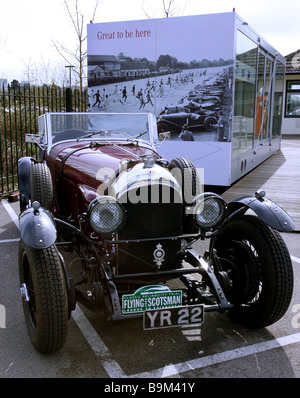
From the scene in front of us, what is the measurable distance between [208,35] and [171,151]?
2161 mm

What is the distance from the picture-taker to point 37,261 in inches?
100

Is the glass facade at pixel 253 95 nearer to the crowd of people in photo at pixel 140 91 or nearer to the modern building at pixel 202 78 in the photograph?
Result: the modern building at pixel 202 78

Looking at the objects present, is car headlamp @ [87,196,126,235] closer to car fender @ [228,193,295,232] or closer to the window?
car fender @ [228,193,295,232]

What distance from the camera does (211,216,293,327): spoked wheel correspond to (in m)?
2.86

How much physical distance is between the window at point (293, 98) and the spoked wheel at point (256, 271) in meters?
19.9

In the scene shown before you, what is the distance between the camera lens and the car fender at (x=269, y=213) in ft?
9.59

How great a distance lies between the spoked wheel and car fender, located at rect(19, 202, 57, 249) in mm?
1233

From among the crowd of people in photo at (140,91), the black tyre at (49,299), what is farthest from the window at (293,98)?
the black tyre at (49,299)

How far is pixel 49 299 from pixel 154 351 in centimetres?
79

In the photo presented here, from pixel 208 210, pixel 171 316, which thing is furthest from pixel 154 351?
pixel 208 210

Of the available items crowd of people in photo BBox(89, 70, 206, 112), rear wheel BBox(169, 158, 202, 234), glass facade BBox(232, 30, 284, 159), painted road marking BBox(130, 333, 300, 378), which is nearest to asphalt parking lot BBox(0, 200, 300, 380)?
painted road marking BBox(130, 333, 300, 378)

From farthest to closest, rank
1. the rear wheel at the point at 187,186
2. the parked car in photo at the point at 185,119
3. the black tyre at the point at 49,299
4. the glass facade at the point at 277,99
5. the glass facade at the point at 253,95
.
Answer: the glass facade at the point at 277,99
the glass facade at the point at 253,95
the parked car in photo at the point at 185,119
the rear wheel at the point at 187,186
the black tyre at the point at 49,299
